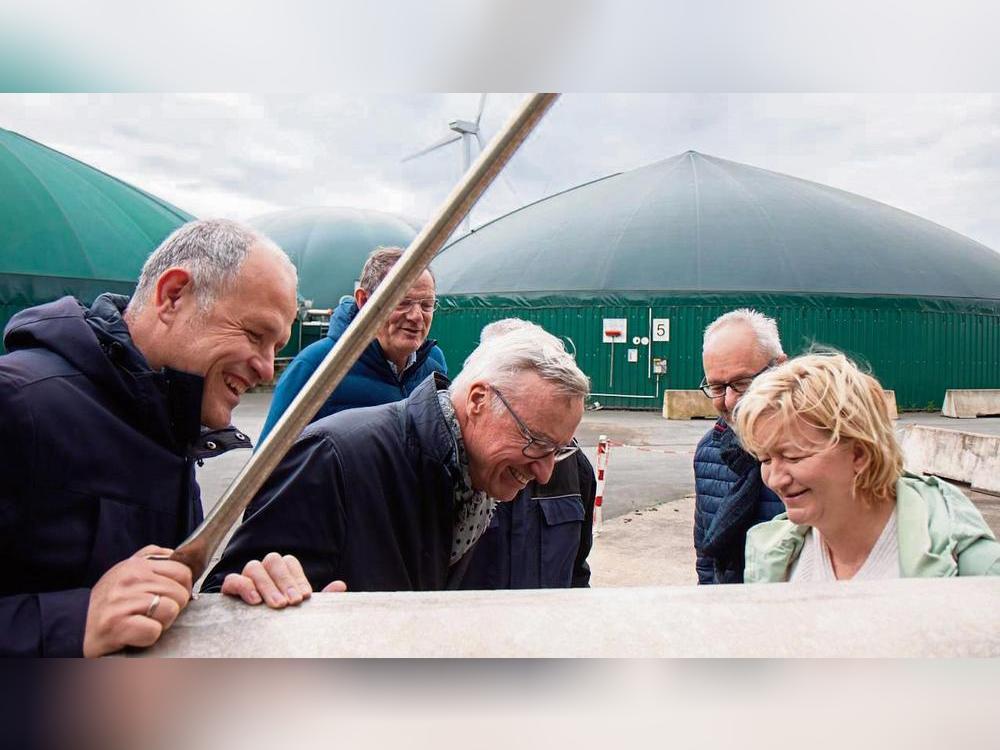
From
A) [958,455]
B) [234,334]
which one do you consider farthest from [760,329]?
[958,455]

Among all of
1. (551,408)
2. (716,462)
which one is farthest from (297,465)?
(716,462)

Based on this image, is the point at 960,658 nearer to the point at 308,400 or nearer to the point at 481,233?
the point at 308,400

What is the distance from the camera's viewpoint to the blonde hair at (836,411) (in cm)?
182

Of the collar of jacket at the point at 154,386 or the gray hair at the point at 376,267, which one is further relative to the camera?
the gray hair at the point at 376,267

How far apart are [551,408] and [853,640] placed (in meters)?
1.20

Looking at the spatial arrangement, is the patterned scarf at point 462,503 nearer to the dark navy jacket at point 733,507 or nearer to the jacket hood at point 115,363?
the jacket hood at point 115,363

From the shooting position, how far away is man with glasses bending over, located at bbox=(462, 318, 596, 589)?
2.33 meters

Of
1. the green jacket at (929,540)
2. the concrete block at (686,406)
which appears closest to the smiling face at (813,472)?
the green jacket at (929,540)

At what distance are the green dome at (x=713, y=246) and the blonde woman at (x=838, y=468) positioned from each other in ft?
56.8

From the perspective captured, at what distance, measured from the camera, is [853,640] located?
81 centimetres

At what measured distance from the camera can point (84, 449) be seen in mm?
1274

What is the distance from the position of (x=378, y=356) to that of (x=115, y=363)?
1777mm

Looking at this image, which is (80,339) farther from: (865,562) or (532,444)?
(865,562)

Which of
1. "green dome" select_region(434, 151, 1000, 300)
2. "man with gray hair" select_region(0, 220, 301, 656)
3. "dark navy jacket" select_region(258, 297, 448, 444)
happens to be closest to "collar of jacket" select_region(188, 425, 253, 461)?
"man with gray hair" select_region(0, 220, 301, 656)
